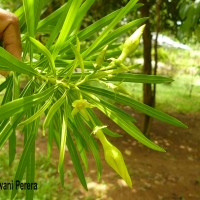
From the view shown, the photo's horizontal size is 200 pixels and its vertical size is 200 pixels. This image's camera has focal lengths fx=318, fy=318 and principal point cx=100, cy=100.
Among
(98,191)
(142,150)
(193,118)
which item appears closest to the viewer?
(98,191)

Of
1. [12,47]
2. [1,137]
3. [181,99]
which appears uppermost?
[12,47]

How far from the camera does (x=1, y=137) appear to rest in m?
0.78

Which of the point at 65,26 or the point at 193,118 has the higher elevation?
the point at 65,26

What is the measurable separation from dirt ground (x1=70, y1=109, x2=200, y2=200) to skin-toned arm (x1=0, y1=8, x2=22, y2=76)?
269 centimetres

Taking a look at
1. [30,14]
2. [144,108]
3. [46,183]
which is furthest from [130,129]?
[46,183]

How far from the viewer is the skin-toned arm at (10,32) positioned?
2.41 feet

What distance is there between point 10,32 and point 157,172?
11.5 feet

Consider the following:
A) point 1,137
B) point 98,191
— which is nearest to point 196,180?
point 98,191

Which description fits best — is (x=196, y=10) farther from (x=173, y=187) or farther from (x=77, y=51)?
(x=173, y=187)

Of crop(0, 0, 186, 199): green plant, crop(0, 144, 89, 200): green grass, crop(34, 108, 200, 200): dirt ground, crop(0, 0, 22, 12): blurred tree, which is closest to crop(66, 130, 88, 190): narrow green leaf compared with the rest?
crop(0, 0, 186, 199): green plant

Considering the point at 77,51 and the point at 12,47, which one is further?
the point at 12,47

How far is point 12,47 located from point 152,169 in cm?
354

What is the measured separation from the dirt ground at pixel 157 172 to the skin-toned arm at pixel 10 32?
2.69m

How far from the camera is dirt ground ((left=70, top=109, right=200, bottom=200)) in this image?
341 cm
